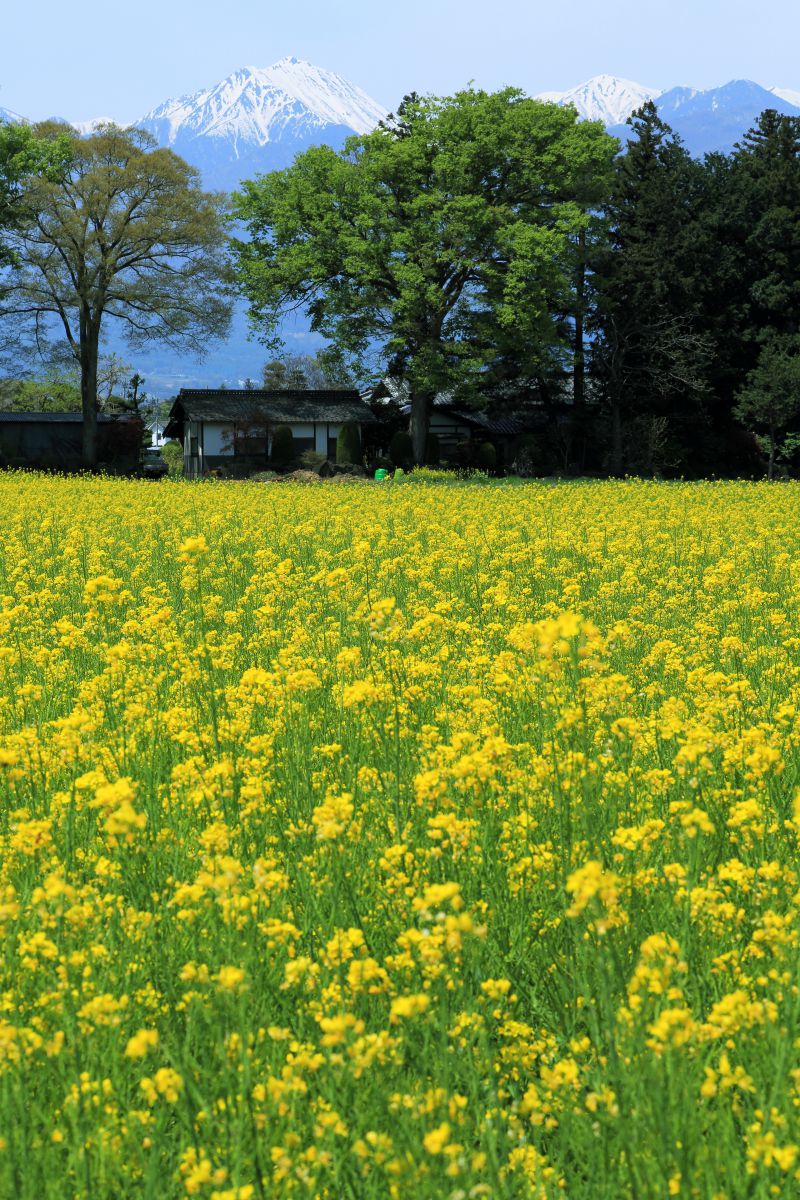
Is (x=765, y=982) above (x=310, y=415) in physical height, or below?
below

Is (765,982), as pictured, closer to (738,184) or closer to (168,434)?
(738,184)

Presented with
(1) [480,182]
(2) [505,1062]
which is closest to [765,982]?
(2) [505,1062]

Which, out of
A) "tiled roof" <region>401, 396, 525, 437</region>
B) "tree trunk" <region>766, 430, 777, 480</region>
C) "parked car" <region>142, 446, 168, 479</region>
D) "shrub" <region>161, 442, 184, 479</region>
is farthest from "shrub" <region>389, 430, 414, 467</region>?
"shrub" <region>161, 442, 184, 479</region>

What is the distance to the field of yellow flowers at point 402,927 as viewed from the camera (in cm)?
234

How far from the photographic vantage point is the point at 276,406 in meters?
58.0

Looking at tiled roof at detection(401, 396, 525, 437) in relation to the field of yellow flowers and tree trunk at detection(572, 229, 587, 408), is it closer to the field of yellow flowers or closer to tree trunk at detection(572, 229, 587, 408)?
tree trunk at detection(572, 229, 587, 408)

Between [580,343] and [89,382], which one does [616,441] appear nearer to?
[580,343]

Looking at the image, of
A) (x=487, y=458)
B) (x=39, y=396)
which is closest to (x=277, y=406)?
(x=487, y=458)

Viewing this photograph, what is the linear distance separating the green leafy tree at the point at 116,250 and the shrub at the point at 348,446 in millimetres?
7333

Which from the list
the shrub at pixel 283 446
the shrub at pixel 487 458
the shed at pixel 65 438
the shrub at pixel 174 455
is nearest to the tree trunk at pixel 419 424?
the shrub at pixel 487 458

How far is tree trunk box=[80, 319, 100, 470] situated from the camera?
50.6 m

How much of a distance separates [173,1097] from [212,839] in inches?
34.3

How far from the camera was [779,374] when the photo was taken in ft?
163

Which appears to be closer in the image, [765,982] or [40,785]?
[765,982]
